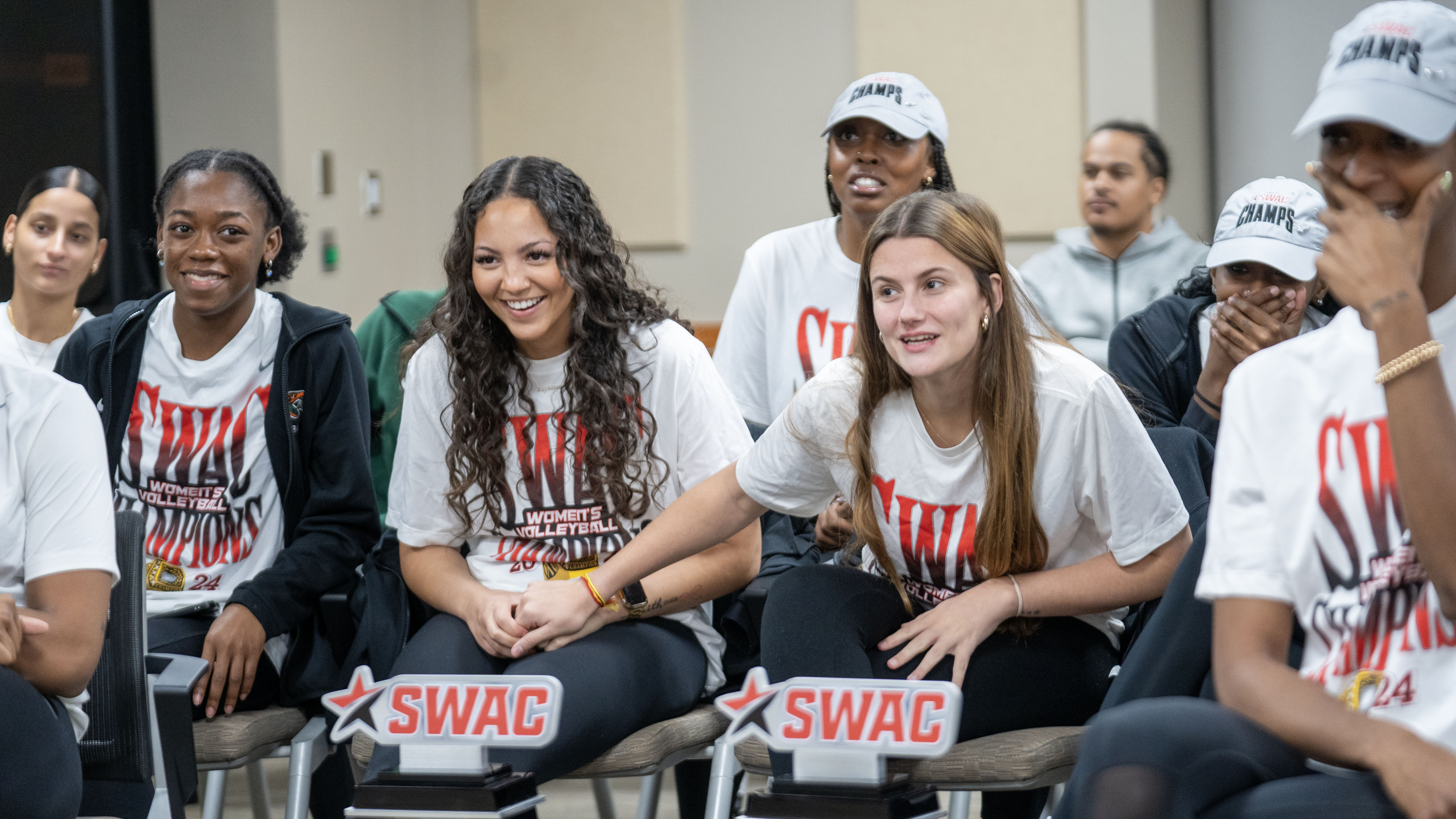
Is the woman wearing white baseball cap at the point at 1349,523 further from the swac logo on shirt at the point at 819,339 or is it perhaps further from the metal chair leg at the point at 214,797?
the metal chair leg at the point at 214,797

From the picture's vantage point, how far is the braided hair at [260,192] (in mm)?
2305

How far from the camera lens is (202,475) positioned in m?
2.18

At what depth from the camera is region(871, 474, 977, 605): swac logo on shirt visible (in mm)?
1735

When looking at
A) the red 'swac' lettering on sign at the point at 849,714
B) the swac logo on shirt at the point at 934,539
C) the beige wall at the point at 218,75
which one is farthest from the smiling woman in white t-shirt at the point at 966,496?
the beige wall at the point at 218,75

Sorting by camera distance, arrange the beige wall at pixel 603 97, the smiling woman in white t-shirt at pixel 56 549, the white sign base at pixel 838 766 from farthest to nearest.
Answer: the beige wall at pixel 603 97 → the smiling woman in white t-shirt at pixel 56 549 → the white sign base at pixel 838 766

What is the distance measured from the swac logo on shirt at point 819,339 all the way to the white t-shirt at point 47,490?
1279mm

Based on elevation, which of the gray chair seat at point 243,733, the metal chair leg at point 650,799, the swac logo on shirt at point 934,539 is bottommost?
the metal chair leg at point 650,799

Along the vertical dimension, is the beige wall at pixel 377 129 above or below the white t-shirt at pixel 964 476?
above

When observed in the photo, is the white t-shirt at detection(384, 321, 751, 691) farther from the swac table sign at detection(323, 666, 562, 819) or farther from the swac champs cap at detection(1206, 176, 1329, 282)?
the swac champs cap at detection(1206, 176, 1329, 282)

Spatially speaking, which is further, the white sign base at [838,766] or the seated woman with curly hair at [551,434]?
the seated woman with curly hair at [551,434]

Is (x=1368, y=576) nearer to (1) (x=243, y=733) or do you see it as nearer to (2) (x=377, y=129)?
(1) (x=243, y=733)

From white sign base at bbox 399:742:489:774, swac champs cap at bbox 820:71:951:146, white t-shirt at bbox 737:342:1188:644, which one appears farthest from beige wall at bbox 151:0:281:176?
white sign base at bbox 399:742:489:774

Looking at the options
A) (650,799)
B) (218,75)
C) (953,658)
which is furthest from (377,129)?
(953,658)

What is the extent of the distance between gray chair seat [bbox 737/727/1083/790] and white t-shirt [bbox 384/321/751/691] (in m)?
0.48
